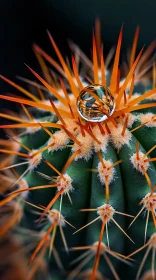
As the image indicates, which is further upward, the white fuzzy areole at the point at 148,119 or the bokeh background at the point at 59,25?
the bokeh background at the point at 59,25

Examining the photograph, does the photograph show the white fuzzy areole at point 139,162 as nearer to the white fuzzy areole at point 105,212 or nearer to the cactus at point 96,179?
the cactus at point 96,179

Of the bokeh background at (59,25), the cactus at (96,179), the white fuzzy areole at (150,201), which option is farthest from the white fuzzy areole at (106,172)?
the bokeh background at (59,25)

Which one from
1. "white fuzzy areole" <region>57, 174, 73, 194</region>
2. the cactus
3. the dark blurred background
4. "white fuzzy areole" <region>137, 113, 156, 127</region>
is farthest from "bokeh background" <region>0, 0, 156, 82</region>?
"white fuzzy areole" <region>57, 174, 73, 194</region>

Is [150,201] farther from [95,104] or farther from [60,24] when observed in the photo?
[60,24]

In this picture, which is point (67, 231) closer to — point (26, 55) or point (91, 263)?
point (91, 263)

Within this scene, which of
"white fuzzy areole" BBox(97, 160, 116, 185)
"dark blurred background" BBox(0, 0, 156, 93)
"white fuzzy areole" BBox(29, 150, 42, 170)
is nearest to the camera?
"white fuzzy areole" BBox(97, 160, 116, 185)

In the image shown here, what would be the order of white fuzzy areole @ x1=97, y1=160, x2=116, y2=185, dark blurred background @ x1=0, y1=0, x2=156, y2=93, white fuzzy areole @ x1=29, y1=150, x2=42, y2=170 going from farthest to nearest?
dark blurred background @ x1=0, y1=0, x2=156, y2=93 → white fuzzy areole @ x1=29, y1=150, x2=42, y2=170 → white fuzzy areole @ x1=97, y1=160, x2=116, y2=185

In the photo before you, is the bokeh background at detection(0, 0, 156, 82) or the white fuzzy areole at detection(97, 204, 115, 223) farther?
the bokeh background at detection(0, 0, 156, 82)

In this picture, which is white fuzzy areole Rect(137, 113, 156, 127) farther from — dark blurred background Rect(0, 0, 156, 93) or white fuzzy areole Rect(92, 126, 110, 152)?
dark blurred background Rect(0, 0, 156, 93)

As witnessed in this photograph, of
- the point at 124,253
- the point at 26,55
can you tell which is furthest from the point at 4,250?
the point at 26,55
